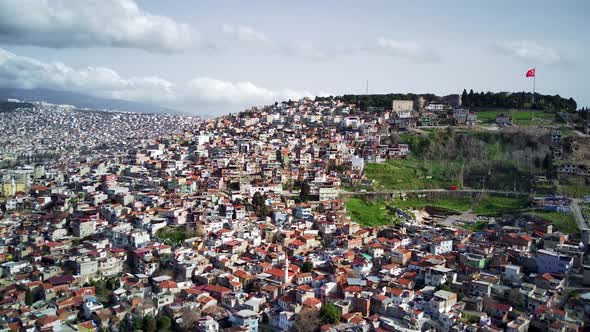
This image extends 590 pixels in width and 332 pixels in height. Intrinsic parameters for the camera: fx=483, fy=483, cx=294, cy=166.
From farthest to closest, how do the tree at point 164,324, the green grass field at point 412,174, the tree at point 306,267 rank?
the green grass field at point 412,174
the tree at point 306,267
the tree at point 164,324

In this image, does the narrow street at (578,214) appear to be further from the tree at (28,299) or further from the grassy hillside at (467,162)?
the tree at (28,299)

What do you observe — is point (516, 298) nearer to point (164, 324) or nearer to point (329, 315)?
point (329, 315)

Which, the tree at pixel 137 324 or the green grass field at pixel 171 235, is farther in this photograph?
the green grass field at pixel 171 235

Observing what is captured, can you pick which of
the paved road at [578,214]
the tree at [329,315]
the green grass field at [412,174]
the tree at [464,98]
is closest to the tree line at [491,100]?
the tree at [464,98]

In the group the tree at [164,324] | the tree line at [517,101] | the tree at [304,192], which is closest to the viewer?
the tree at [164,324]

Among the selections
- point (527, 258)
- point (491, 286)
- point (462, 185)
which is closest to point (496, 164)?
point (462, 185)

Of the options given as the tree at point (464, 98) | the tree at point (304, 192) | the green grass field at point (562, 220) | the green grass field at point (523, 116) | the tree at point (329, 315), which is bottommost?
the tree at point (329, 315)

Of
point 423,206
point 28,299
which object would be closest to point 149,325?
point 28,299

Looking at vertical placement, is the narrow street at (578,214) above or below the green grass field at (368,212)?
above

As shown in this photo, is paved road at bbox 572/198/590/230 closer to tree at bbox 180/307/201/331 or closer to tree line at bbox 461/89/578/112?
tree at bbox 180/307/201/331
